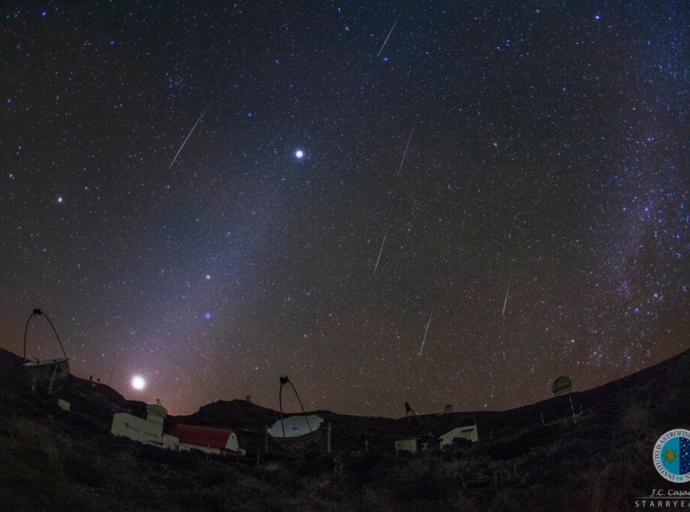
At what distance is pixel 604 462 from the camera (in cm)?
1722

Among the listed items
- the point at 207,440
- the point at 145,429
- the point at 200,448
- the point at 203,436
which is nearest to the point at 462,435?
the point at 207,440

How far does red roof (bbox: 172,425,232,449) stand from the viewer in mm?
41125

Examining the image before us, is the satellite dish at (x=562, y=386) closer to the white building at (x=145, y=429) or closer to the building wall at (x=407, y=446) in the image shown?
the building wall at (x=407, y=446)

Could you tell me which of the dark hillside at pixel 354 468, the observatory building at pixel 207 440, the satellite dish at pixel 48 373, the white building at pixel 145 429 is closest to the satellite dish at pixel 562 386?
the dark hillside at pixel 354 468

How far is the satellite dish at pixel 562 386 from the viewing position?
47.3m

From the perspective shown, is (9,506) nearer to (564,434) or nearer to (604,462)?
(604,462)

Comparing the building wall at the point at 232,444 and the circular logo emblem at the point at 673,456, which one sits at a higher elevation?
the building wall at the point at 232,444

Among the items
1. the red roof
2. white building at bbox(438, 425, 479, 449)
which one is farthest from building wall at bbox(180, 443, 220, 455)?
white building at bbox(438, 425, 479, 449)

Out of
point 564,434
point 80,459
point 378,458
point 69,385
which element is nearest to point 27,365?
point 69,385

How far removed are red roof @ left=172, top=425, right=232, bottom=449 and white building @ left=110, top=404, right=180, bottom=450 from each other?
2013mm

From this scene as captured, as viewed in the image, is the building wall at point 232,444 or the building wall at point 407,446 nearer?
the building wall at point 407,446

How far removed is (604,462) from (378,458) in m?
19.8

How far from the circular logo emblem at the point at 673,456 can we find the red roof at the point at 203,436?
33945 millimetres

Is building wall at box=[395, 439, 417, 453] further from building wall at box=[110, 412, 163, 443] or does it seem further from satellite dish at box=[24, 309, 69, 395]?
satellite dish at box=[24, 309, 69, 395]
